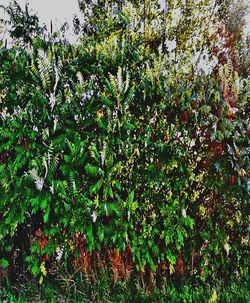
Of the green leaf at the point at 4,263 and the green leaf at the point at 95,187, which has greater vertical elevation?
the green leaf at the point at 95,187

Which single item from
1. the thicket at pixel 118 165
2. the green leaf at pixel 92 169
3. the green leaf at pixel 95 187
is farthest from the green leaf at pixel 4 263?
the green leaf at pixel 92 169

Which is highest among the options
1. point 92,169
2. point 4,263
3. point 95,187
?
point 92,169

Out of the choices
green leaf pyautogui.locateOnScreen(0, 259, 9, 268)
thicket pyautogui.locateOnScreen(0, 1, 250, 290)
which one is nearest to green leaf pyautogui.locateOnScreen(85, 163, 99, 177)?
thicket pyautogui.locateOnScreen(0, 1, 250, 290)

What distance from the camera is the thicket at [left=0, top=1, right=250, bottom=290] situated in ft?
13.5

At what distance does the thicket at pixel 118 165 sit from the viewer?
410 centimetres

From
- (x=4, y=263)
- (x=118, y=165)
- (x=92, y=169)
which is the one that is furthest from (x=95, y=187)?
(x=4, y=263)

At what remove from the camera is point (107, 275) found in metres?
4.35

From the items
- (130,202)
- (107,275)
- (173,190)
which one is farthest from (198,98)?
(107,275)

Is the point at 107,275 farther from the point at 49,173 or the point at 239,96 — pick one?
the point at 239,96

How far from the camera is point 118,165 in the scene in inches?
165

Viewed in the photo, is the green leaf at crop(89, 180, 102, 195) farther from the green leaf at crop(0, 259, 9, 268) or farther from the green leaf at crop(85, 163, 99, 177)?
the green leaf at crop(0, 259, 9, 268)

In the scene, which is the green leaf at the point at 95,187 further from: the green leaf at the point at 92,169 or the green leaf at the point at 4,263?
the green leaf at the point at 4,263

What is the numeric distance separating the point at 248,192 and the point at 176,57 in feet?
27.5

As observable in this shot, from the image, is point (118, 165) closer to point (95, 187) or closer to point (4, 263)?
point (95, 187)
